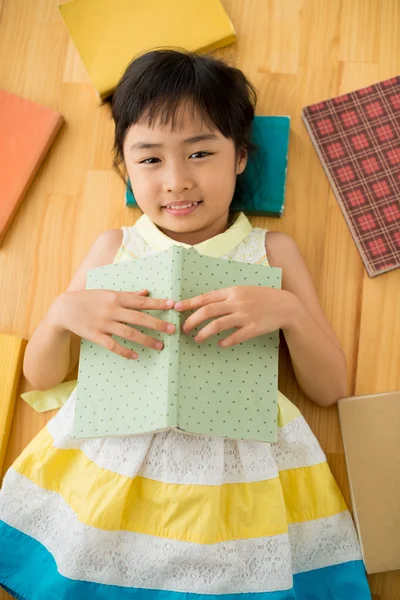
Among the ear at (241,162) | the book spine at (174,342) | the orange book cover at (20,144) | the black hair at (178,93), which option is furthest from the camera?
the orange book cover at (20,144)

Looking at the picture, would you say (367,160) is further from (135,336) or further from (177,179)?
(135,336)

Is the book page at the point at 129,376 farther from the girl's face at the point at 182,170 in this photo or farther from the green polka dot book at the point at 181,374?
the girl's face at the point at 182,170

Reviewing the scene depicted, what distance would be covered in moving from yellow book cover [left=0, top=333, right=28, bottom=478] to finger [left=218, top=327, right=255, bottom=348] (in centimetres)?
39

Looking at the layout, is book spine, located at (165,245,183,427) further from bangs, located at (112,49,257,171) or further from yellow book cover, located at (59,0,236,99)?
yellow book cover, located at (59,0,236,99)

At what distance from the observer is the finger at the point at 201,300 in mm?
827

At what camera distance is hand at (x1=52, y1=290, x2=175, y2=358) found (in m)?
0.83

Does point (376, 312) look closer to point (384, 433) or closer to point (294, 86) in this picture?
point (384, 433)

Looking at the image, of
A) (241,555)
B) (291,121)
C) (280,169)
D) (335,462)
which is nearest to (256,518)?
(241,555)

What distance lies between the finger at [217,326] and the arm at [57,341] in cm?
23

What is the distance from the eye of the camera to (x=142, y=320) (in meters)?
0.83

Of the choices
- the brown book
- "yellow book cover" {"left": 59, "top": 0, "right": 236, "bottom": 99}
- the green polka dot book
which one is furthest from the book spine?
"yellow book cover" {"left": 59, "top": 0, "right": 236, "bottom": 99}

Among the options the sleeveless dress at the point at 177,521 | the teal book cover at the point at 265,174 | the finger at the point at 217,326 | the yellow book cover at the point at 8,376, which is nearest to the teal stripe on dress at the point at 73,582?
the sleeveless dress at the point at 177,521

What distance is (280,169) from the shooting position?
1.09m

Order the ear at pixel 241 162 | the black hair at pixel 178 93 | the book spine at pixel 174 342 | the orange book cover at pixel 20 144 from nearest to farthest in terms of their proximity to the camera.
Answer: the book spine at pixel 174 342
the black hair at pixel 178 93
the ear at pixel 241 162
the orange book cover at pixel 20 144
